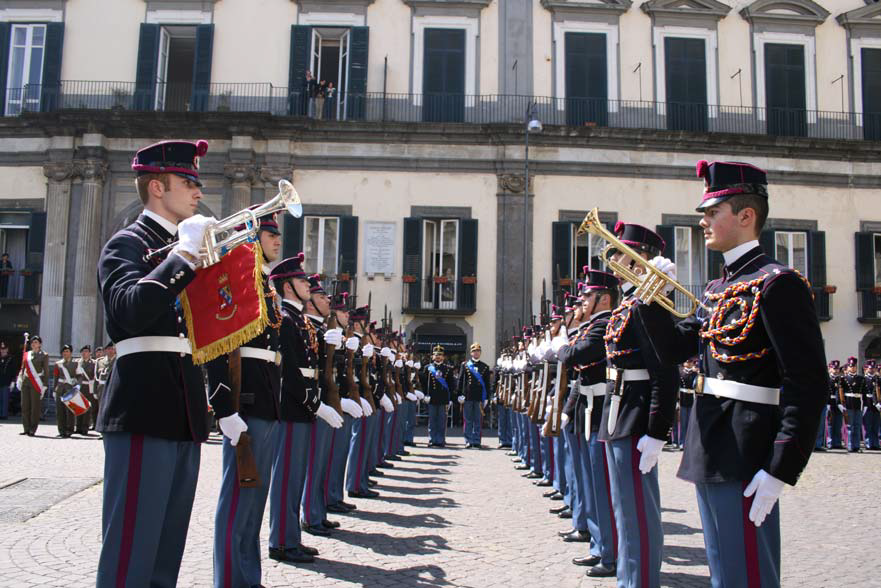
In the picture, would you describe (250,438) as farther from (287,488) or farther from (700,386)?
(700,386)

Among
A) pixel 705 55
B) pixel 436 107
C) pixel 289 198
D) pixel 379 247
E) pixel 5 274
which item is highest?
pixel 705 55

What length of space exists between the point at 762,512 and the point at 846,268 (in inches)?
857

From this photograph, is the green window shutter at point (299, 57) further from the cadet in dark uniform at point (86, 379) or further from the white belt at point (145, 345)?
the white belt at point (145, 345)

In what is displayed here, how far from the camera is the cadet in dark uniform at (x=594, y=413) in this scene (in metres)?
5.65

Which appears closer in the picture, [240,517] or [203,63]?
[240,517]

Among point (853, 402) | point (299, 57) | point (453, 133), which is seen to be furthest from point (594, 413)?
point (299, 57)

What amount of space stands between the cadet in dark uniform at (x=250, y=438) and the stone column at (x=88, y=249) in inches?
693

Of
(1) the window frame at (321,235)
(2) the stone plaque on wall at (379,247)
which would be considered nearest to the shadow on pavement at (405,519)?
(2) the stone plaque on wall at (379,247)

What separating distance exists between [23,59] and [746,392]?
24909mm

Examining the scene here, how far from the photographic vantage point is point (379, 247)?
21719 mm

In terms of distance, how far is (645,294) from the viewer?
12.8 feet

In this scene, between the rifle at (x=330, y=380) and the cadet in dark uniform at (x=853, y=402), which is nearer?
the rifle at (x=330, y=380)

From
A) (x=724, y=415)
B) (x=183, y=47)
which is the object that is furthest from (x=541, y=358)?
(x=183, y=47)

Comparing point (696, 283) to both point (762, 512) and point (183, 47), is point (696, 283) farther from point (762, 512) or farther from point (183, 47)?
point (762, 512)
